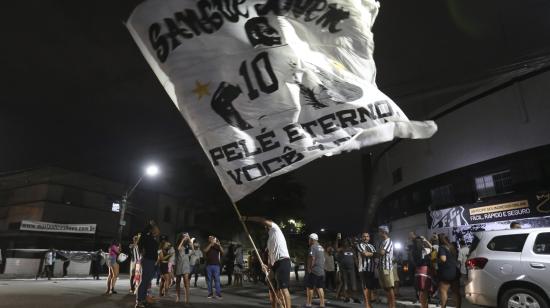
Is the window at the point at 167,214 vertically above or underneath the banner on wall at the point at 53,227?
above

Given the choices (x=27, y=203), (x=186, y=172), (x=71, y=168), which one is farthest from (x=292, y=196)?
(x=27, y=203)

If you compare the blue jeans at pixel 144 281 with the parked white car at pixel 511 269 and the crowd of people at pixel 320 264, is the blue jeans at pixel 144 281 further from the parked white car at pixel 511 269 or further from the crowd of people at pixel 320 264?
the parked white car at pixel 511 269

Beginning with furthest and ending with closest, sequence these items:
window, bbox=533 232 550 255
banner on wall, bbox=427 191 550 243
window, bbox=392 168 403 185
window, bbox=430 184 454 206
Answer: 1. window, bbox=392 168 403 185
2. window, bbox=430 184 454 206
3. banner on wall, bbox=427 191 550 243
4. window, bbox=533 232 550 255

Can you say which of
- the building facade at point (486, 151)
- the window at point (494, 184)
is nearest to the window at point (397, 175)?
the building facade at point (486, 151)

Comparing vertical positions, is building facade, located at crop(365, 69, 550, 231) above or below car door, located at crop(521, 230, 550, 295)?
above

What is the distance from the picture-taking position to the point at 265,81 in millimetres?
4543

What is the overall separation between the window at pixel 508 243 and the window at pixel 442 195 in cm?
1793

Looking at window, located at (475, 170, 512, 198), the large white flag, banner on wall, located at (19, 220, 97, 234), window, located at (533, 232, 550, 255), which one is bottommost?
window, located at (533, 232, 550, 255)

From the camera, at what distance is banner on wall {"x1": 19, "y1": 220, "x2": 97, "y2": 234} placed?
28670 millimetres

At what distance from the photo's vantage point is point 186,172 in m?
46.2

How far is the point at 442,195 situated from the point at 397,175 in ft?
21.7

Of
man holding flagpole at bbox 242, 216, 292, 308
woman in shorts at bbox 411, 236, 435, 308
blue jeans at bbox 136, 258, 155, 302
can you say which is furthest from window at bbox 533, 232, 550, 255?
blue jeans at bbox 136, 258, 155, 302

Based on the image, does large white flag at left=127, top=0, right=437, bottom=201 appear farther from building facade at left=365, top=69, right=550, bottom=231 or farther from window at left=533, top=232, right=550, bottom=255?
building facade at left=365, top=69, right=550, bottom=231

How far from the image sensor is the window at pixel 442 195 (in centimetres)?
2525
